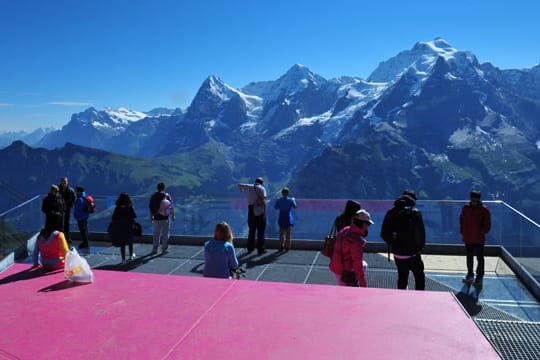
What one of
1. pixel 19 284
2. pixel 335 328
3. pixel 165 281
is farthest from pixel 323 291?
pixel 19 284

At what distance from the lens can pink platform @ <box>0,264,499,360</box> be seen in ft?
10.8

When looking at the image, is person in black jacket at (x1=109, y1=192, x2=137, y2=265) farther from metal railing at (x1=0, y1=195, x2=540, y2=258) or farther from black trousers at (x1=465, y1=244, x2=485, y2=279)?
black trousers at (x1=465, y1=244, x2=485, y2=279)

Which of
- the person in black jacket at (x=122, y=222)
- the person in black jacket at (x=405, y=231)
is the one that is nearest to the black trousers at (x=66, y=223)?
the person in black jacket at (x=122, y=222)

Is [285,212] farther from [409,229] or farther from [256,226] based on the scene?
[409,229]

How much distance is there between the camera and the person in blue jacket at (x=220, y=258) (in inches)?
248

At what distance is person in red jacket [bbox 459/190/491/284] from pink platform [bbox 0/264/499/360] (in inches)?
195

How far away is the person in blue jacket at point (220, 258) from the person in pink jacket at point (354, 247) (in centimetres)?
143

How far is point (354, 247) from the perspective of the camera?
589 cm

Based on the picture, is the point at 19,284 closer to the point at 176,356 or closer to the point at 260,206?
the point at 176,356

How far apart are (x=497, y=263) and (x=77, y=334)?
9.69m

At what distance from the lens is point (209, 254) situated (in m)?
6.36

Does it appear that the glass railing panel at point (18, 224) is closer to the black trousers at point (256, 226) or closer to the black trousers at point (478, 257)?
the black trousers at point (256, 226)

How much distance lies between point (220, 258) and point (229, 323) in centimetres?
257

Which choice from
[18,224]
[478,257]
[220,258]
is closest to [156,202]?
[18,224]
